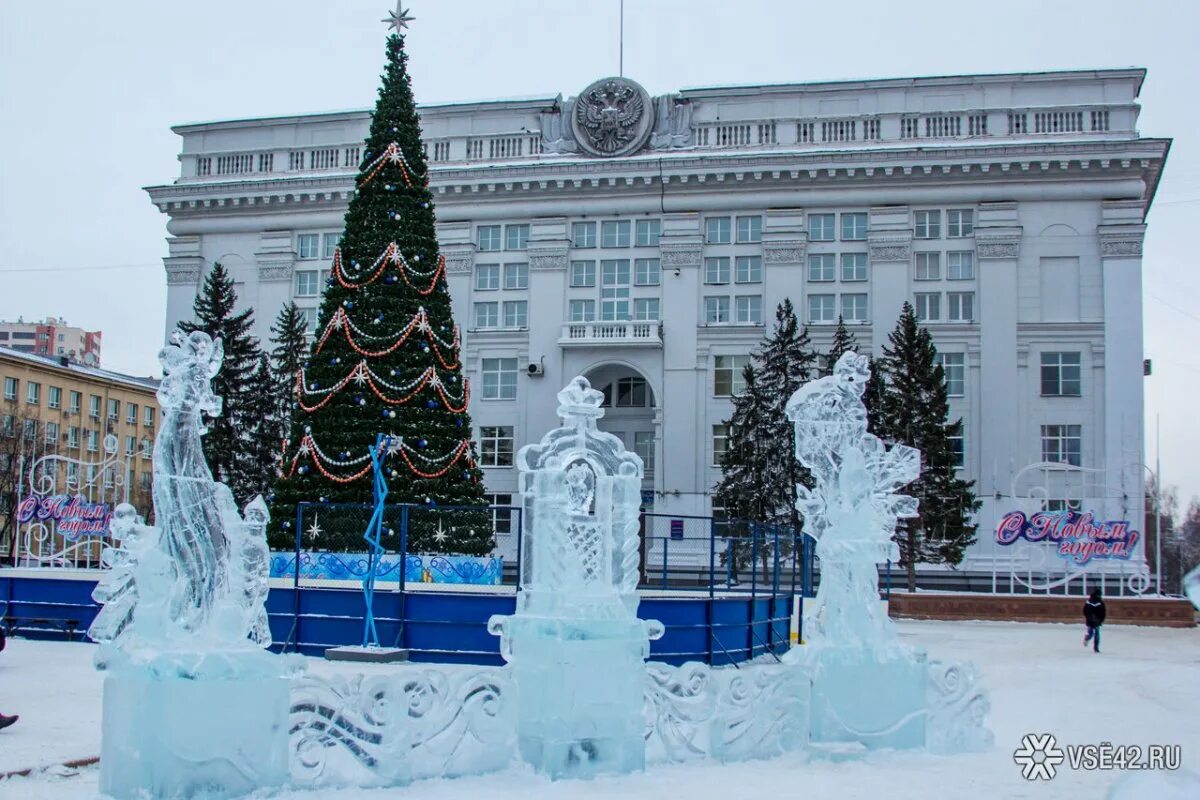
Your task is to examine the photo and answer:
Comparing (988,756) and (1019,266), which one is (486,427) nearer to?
(1019,266)

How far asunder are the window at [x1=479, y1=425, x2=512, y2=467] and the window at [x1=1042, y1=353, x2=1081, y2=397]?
21.1 m

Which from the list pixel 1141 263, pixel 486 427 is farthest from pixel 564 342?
pixel 1141 263

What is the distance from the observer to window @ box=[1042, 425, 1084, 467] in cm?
4725

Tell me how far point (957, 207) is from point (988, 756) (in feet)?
132

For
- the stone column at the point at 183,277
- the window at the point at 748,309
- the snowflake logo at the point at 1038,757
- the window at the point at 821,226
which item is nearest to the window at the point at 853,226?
the window at the point at 821,226

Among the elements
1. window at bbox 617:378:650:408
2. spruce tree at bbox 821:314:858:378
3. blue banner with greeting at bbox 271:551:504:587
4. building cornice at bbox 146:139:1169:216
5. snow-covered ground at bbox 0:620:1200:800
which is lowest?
snow-covered ground at bbox 0:620:1200:800

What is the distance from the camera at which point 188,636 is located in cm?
897

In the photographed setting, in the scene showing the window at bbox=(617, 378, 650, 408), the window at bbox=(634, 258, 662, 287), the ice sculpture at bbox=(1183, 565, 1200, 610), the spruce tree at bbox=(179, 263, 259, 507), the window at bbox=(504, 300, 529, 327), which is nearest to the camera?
the ice sculpture at bbox=(1183, 565, 1200, 610)

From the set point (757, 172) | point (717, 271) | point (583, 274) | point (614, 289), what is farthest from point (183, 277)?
point (757, 172)

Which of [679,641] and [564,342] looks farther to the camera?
[564,342]

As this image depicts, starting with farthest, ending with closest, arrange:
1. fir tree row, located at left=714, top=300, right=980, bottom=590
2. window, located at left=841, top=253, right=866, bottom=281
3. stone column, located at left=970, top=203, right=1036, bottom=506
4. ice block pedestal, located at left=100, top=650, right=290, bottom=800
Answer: window, located at left=841, top=253, right=866, bottom=281, stone column, located at left=970, top=203, right=1036, bottom=506, fir tree row, located at left=714, top=300, right=980, bottom=590, ice block pedestal, located at left=100, top=650, right=290, bottom=800

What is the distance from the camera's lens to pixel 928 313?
161ft

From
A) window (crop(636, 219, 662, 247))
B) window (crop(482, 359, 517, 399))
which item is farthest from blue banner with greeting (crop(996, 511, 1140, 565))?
window (crop(482, 359, 517, 399))

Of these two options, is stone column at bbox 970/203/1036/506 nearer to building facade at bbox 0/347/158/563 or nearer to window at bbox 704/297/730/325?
window at bbox 704/297/730/325
